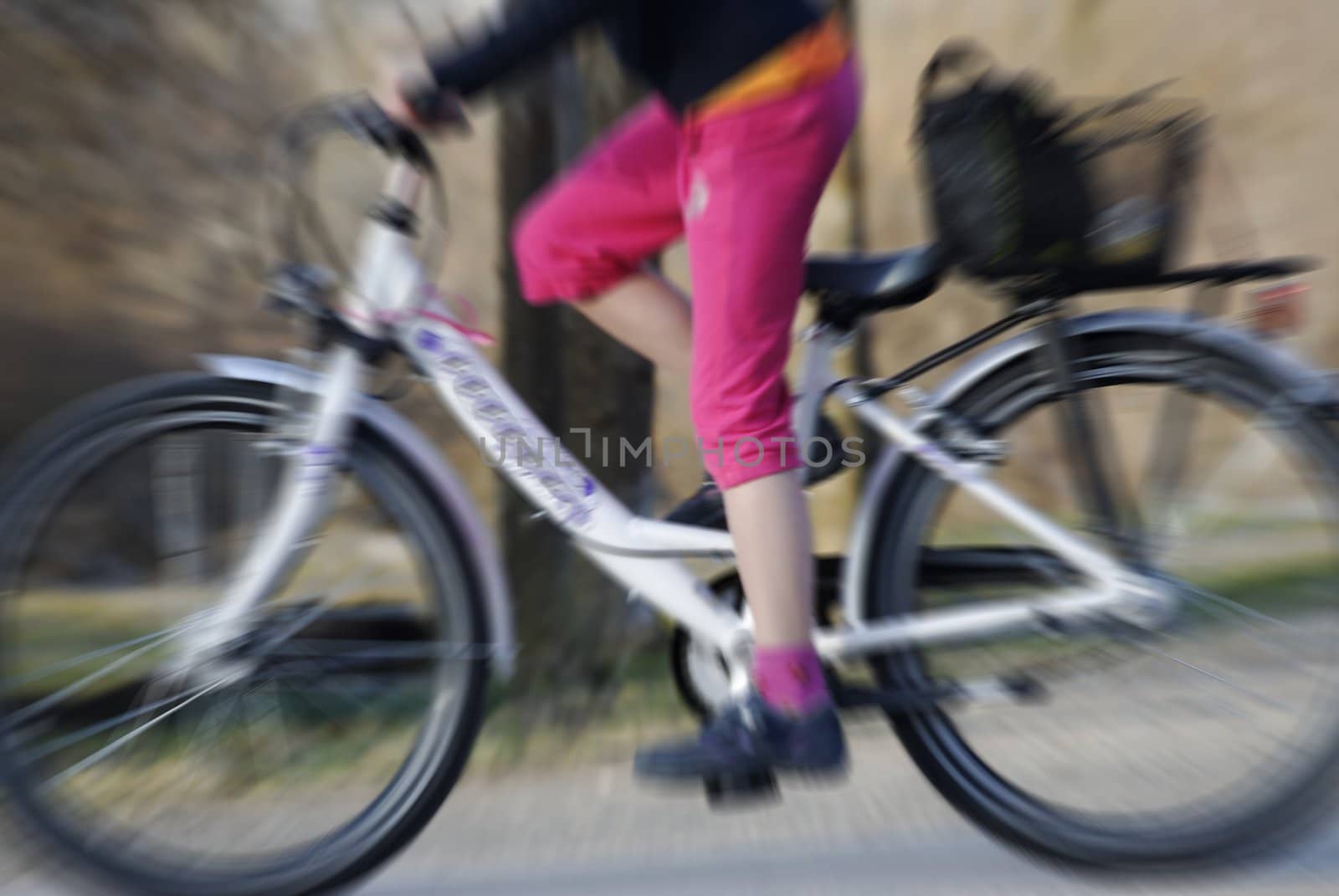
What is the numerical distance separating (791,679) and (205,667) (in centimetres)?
93

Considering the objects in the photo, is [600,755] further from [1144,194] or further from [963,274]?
[1144,194]

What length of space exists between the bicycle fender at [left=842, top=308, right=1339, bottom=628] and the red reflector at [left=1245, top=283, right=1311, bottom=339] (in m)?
0.03

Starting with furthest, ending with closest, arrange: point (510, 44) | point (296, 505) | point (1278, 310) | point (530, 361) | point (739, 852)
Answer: point (530, 361) → point (739, 852) → point (296, 505) → point (1278, 310) → point (510, 44)

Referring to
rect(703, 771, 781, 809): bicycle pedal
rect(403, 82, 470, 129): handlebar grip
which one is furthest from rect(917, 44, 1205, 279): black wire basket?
rect(703, 771, 781, 809): bicycle pedal

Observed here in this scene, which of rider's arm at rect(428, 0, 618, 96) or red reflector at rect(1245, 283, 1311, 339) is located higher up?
rider's arm at rect(428, 0, 618, 96)

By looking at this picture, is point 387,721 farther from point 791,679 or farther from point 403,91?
point 403,91

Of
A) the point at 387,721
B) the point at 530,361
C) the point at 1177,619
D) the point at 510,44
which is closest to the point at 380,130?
the point at 510,44

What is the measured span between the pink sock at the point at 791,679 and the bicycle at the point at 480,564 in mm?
68

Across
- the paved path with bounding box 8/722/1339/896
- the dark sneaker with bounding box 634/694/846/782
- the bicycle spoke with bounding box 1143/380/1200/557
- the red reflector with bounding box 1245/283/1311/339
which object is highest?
the red reflector with bounding box 1245/283/1311/339

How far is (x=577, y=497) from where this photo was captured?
1624mm

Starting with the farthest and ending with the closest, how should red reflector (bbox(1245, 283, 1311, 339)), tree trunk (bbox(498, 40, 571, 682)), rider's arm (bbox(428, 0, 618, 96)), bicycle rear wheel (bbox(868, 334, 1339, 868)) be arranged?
tree trunk (bbox(498, 40, 571, 682)), bicycle rear wheel (bbox(868, 334, 1339, 868)), red reflector (bbox(1245, 283, 1311, 339)), rider's arm (bbox(428, 0, 618, 96))

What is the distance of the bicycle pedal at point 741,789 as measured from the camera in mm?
1521

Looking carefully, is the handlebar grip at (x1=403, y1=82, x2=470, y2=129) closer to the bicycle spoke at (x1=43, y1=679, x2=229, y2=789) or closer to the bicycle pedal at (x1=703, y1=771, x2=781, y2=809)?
the bicycle spoke at (x1=43, y1=679, x2=229, y2=789)

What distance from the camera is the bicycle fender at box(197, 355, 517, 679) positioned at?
1555 mm
